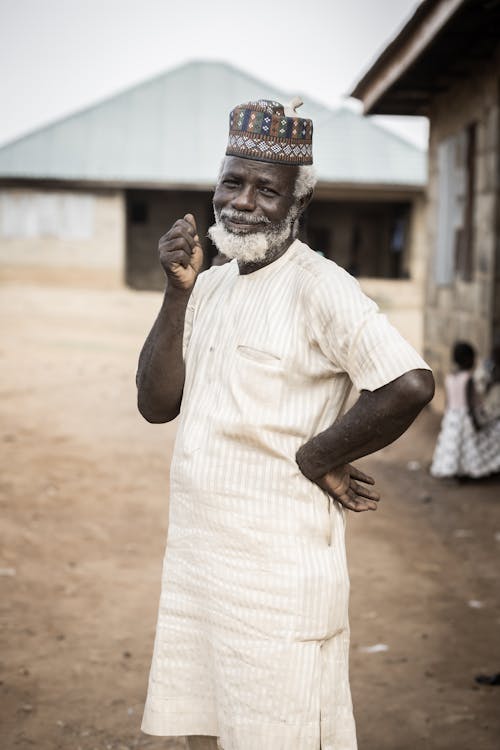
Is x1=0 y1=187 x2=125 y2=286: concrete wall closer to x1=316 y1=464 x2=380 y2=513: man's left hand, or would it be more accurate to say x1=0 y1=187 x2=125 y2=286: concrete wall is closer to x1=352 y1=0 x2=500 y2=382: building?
x1=352 y1=0 x2=500 y2=382: building

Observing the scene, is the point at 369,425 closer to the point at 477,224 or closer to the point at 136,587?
the point at 136,587

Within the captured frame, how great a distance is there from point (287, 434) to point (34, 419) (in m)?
7.06

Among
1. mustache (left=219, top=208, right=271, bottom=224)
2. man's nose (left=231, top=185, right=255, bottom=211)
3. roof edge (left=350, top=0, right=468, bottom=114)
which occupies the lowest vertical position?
mustache (left=219, top=208, right=271, bottom=224)

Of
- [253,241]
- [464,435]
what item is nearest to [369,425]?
[253,241]

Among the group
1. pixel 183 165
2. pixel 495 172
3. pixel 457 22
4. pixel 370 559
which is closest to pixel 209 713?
pixel 370 559

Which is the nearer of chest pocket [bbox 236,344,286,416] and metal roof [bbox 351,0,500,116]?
chest pocket [bbox 236,344,286,416]

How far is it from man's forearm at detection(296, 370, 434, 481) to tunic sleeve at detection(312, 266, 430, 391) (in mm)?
26

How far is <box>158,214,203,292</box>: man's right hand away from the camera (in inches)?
79.3

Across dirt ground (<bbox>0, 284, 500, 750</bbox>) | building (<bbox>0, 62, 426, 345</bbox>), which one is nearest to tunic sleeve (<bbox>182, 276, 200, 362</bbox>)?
dirt ground (<bbox>0, 284, 500, 750</bbox>)

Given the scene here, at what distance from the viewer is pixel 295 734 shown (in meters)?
1.98

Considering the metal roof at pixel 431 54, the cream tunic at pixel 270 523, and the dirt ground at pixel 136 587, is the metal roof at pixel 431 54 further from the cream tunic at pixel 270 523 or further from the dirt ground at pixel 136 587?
the cream tunic at pixel 270 523

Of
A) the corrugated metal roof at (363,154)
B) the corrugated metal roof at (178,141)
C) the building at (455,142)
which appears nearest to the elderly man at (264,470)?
the building at (455,142)

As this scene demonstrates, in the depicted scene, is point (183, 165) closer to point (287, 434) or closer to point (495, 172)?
point (495, 172)

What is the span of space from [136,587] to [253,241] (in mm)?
3238
